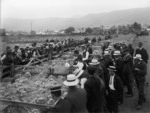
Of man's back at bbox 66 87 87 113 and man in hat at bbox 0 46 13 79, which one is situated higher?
man's back at bbox 66 87 87 113

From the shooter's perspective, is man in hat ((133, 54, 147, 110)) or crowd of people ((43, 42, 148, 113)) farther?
man in hat ((133, 54, 147, 110))

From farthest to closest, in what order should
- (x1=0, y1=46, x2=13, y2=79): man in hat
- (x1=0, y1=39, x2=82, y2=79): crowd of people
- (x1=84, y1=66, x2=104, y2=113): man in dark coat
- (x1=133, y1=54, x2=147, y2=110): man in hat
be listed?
(x1=0, y1=39, x2=82, y2=79): crowd of people
(x1=0, y1=46, x2=13, y2=79): man in hat
(x1=133, y1=54, x2=147, y2=110): man in hat
(x1=84, y1=66, x2=104, y2=113): man in dark coat

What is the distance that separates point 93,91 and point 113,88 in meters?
1.31

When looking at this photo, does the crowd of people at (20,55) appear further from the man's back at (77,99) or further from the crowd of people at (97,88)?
the man's back at (77,99)

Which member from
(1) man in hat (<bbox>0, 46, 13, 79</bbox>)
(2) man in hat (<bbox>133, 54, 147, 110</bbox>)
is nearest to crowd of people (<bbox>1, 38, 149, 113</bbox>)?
(2) man in hat (<bbox>133, 54, 147, 110</bbox>)

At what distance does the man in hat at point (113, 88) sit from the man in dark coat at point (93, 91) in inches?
41.6

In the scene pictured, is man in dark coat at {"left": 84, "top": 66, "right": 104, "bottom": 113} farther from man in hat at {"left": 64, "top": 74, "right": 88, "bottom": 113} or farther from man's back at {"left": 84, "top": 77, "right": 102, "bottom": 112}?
man in hat at {"left": 64, "top": 74, "right": 88, "bottom": 113}

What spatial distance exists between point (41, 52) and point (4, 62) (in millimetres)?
5028

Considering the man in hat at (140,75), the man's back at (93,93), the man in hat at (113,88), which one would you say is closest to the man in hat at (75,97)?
the man's back at (93,93)

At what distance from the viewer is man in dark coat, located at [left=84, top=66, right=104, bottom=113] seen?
3.91m

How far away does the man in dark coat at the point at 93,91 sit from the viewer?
12.8 feet

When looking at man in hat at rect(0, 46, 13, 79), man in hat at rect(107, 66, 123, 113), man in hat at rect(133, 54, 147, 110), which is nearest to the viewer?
man in hat at rect(107, 66, 123, 113)

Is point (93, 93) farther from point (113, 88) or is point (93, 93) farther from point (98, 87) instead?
point (113, 88)

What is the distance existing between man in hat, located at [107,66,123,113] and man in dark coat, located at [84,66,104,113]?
1.06m
